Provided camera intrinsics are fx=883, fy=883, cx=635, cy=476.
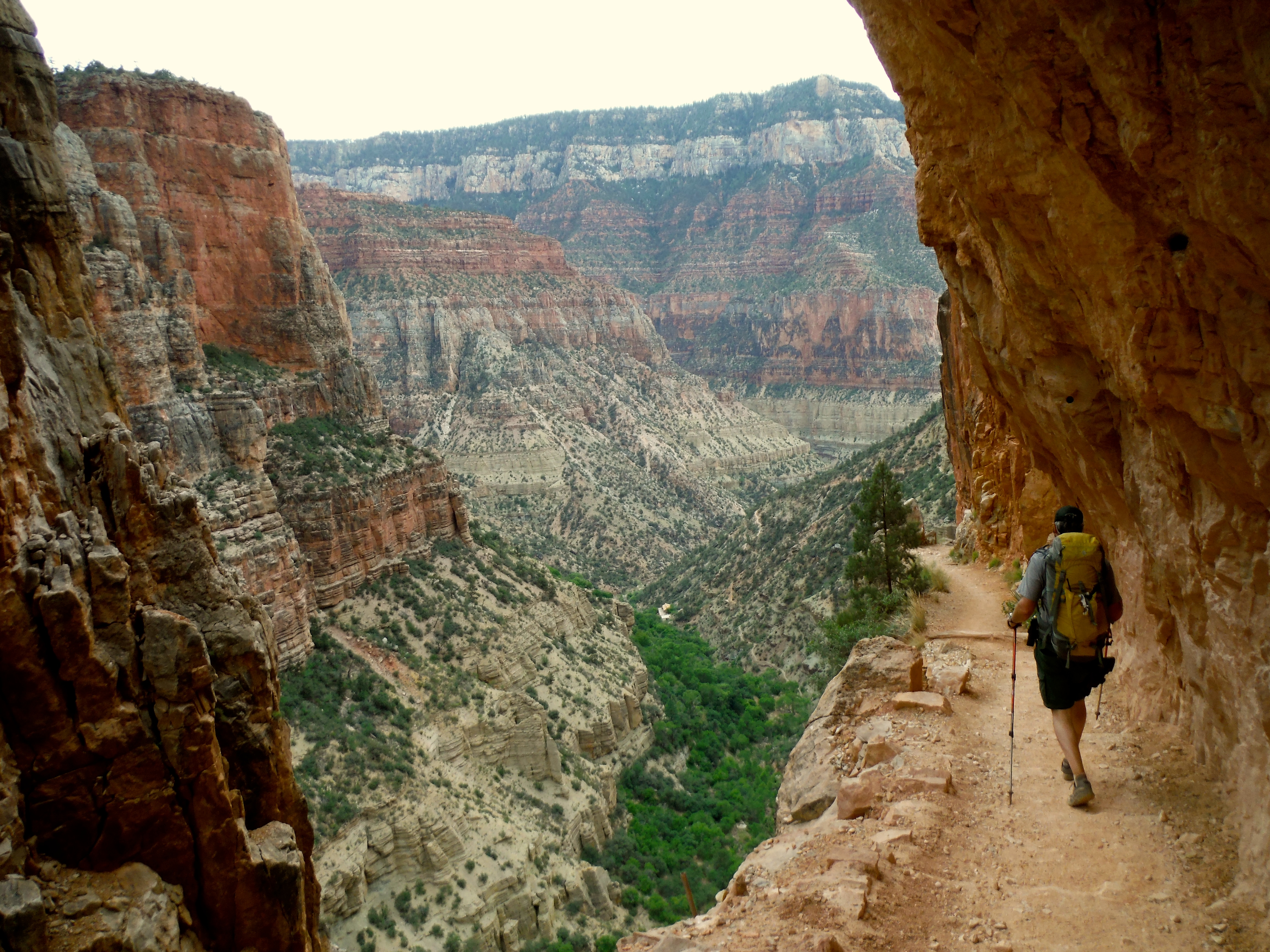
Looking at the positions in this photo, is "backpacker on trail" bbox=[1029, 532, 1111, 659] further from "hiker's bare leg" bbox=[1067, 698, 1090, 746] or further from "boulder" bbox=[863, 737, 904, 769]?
"boulder" bbox=[863, 737, 904, 769]

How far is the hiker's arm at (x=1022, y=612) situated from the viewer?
309 inches

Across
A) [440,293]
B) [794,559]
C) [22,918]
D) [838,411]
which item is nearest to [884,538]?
[22,918]

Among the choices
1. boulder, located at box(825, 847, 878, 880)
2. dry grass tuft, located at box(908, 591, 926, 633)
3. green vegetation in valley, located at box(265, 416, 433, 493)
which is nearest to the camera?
boulder, located at box(825, 847, 878, 880)

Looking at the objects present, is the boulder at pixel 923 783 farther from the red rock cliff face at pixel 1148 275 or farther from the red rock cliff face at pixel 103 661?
the red rock cliff face at pixel 103 661

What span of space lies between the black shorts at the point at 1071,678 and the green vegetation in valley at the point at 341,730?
18729 mm

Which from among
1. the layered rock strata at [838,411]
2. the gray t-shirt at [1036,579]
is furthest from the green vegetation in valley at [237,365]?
the layered rock strata at [838,411]

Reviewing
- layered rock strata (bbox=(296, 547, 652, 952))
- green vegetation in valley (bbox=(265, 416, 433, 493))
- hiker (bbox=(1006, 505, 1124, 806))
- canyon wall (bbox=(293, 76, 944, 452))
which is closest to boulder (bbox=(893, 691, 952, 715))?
hiker (bbox=(1006, 505, 1124, 806))

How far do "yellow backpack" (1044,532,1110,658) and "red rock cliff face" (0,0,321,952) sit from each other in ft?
22.9

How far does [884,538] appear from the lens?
21.1 m

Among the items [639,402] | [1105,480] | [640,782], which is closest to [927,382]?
[639,402]

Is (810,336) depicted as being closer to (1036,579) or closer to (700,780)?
(700,780)

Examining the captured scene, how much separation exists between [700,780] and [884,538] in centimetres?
1691

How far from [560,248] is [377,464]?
9638 cm

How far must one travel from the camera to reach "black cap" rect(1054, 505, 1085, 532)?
8039 mm
